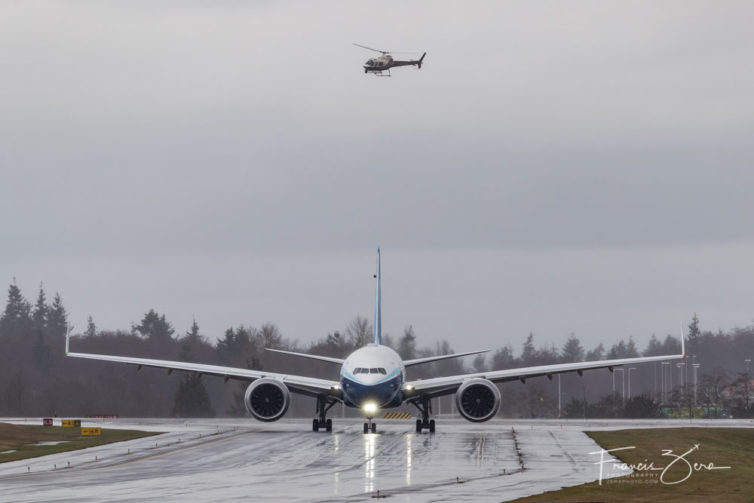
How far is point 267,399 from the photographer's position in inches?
2741

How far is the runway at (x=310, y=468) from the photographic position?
38344mm

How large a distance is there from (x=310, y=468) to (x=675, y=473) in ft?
47.9

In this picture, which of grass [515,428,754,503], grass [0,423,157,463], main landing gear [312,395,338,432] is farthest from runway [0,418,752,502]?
grass [0,423,157,463]

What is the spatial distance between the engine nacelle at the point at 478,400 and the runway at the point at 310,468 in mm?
1350

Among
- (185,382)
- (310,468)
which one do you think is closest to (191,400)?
(185,382)

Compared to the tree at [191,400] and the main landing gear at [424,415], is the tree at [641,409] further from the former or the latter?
the main landing gear at [424,415]

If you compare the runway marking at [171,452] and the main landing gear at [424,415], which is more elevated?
the main landing gear at [424,415]

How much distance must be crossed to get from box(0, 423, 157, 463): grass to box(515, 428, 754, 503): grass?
27576mm

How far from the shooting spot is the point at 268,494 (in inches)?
1480

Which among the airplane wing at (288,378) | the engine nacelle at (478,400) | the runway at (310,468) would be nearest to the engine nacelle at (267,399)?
the airplane wing at (288,378)

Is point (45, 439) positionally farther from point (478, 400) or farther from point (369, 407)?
point (478, 400)

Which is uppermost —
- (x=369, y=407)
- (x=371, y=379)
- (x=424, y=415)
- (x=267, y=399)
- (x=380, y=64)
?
(x=380, y=64)

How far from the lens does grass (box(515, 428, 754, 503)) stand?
3769 cm

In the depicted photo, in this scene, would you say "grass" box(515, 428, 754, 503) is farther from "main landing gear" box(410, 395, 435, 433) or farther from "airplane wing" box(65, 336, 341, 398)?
"airplane wing" box(65, 336, 341, 398)
